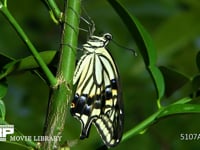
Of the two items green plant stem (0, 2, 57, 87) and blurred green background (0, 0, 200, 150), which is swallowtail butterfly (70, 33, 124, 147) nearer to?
green plant stem (0, 2, 57, 87)

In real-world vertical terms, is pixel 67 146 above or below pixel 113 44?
below

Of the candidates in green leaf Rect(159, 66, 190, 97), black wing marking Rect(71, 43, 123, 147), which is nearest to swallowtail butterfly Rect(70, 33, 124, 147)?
black wing marking Rect(71, 43, 123, 147)

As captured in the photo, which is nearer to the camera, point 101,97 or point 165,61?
point 101,97

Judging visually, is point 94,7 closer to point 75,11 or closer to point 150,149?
point 150,149

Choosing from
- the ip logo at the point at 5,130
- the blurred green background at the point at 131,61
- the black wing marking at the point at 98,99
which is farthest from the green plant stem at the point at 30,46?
the blurred green background at the point at 131,61

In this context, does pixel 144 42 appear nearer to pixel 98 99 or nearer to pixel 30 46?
pixel 98 99

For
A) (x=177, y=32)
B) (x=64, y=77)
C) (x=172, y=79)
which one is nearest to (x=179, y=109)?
(x=172, y=79)

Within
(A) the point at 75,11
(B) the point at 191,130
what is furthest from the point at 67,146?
(B) the point at 191,130
